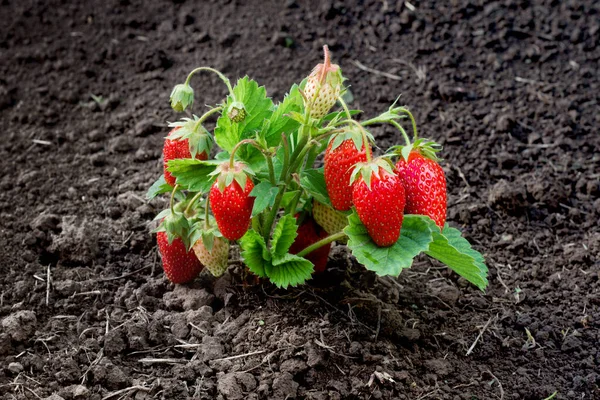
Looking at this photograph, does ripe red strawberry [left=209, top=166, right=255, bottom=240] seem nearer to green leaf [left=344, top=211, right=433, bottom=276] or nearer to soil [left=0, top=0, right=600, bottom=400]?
green leaf [left=344, top=211, right=433, bottom=276]

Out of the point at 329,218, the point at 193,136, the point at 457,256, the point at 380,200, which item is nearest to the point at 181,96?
the point at 193,136

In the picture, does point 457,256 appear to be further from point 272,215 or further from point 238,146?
point 238,146

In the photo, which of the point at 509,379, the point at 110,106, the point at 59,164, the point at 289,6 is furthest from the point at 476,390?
the point at 289,6

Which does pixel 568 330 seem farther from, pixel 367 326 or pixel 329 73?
pixel 329 73

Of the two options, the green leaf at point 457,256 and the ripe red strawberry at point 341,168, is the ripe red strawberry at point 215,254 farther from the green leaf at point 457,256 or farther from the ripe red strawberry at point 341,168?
the green leaf at point 457,256

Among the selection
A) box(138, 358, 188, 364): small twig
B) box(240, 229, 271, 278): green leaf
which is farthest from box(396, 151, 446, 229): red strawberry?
box(138, 358, 188, 364): small twig

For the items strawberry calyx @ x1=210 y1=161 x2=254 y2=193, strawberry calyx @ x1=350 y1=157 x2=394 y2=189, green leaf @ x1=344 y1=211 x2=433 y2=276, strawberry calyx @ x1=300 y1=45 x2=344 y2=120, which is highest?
strawberry calyx @ x1=300 y1=45 x2=344 y2=120

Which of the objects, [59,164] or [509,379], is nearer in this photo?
[509,379]
